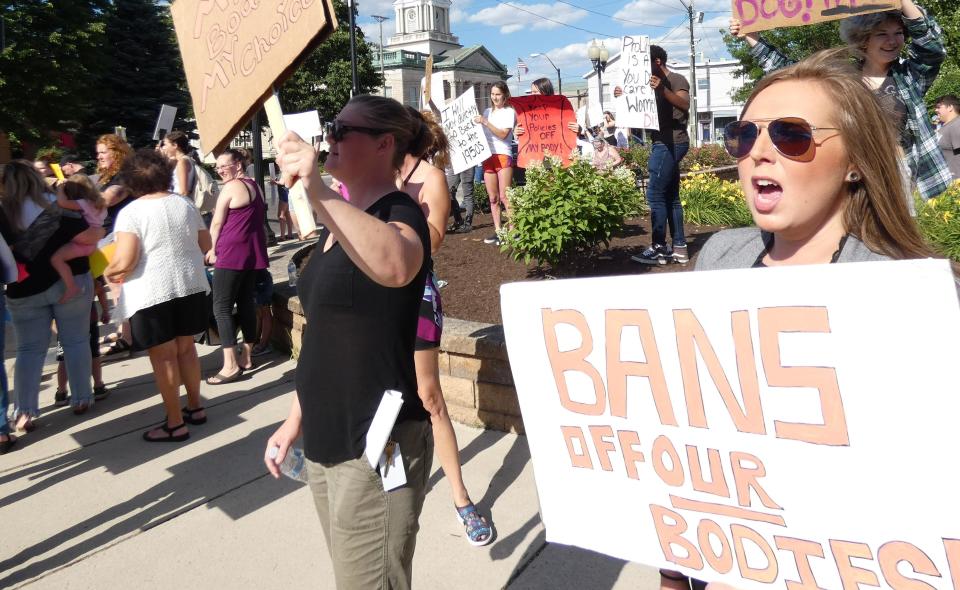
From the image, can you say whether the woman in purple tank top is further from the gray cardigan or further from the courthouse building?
the courthouse building

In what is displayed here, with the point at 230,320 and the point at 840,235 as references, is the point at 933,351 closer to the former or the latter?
the point at 840,235

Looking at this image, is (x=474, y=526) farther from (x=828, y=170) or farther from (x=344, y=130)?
(x=828, y=170)

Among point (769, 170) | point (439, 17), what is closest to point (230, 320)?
point (769, 170)

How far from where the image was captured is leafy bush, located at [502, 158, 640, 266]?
5.64 m

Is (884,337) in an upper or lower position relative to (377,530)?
upper

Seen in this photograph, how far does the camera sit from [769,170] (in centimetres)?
144

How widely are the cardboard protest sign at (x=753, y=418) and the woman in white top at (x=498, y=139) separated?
641 centimetres

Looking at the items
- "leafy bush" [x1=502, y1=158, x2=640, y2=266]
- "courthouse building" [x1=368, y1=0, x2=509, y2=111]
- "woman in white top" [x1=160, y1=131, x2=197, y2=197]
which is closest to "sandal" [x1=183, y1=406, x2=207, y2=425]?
"woman in white top" [x1=160, y1=131, x2=197, y2=197]

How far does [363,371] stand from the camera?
1.99 meters

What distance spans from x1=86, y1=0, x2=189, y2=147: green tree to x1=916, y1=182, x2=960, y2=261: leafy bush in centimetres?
3791

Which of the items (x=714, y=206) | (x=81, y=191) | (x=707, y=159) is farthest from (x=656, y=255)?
(x=707, y=159)

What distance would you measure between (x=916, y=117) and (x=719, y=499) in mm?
3099

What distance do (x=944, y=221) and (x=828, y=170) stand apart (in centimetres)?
513

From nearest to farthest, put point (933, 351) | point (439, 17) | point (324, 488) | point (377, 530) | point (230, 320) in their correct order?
point (933, 351), point (377, 530), point (324, 488), point (230, 320), point (439, 17)
